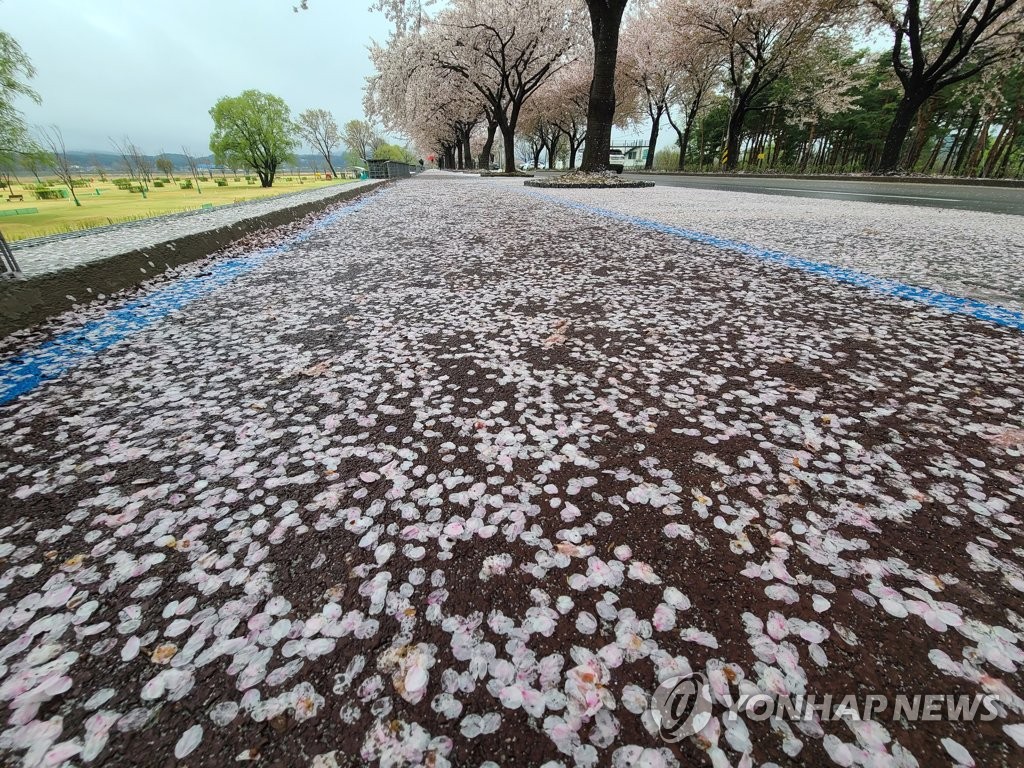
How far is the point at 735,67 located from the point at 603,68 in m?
23.1

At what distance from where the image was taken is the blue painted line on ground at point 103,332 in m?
1.64

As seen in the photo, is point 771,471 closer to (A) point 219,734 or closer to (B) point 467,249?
(A) point 219,734

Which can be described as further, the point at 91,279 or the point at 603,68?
the point at 603,68

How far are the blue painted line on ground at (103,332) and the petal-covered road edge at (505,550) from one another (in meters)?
0.14

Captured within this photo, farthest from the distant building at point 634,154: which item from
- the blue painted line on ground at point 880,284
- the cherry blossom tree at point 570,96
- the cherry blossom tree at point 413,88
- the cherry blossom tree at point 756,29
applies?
the blue painted line on ground at point 880,284

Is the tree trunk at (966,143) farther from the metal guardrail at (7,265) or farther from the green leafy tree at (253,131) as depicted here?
the green leafy tree at (253,131)

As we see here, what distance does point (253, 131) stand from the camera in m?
35.7

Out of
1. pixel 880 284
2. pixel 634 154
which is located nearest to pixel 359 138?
pixel 634 154

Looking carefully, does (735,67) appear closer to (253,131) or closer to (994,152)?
(994,152)

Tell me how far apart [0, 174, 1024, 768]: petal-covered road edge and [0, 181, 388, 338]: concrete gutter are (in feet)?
2.40

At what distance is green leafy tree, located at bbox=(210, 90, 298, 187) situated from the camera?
1382 inches

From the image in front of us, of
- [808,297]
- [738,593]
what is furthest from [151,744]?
[808,297]

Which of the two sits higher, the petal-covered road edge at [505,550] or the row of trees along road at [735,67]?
the row of trees along road at [735,67]

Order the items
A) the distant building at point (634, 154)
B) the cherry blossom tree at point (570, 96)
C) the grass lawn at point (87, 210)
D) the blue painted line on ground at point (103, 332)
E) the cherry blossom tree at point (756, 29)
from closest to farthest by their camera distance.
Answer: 1. the blue painted line on ground at point (103, 332)
2. the grass lawn at point (87, 210)
3. the cherry blossom tree at point (756, 29)
4. the cherry blossom tree at point (570, 96)
5. the distant building at point (634, 154)
